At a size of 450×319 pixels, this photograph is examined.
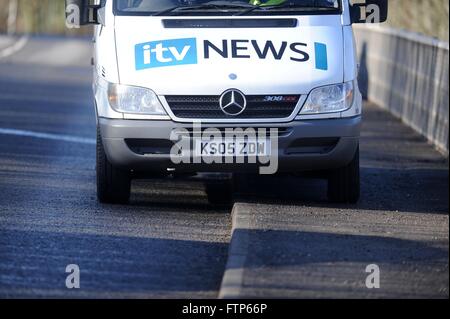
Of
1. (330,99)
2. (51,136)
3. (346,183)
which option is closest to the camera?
(330,99)

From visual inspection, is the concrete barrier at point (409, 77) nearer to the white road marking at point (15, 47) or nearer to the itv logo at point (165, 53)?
the itv logo at point (165, 53)

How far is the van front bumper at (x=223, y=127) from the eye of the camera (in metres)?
10.2

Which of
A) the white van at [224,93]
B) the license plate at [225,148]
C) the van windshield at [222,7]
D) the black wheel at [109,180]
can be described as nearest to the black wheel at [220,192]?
the black wheel at [109,180]

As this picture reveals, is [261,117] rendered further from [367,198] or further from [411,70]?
[411,70]

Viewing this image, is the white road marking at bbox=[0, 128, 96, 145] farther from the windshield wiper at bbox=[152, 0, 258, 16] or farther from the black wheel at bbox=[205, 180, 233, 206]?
the windshield wiper at bbox=[152, 0, 258, 16]

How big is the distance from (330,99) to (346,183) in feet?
2.79

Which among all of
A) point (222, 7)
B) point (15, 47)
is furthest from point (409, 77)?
point (15, 47)

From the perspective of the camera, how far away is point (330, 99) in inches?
406

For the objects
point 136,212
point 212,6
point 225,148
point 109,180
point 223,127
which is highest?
point 212,6

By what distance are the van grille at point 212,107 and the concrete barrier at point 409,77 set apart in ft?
17.3

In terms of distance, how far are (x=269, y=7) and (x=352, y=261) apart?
3.05 m

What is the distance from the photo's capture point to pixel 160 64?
10.3 m

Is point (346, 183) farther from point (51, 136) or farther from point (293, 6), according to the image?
point (51, 136)

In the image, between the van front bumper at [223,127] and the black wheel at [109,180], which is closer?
the van front bumper at [223,127]
